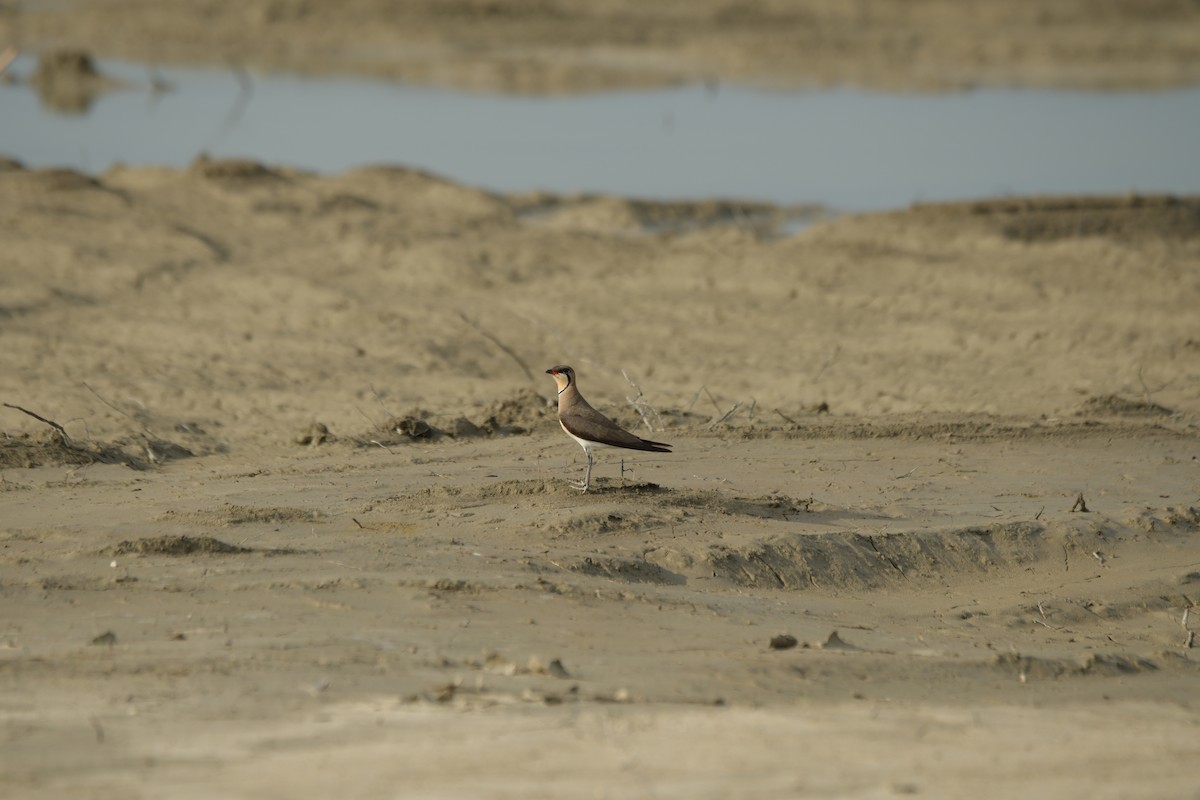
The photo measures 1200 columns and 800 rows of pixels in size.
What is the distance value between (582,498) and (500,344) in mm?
4903

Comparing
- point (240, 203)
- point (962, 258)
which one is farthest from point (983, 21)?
point (240, 203)

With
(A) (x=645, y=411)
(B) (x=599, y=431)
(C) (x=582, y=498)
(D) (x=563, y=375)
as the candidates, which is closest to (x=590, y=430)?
(B) (x=599, y=431)

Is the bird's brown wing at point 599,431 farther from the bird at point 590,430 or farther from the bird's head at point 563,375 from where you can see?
the bird's head at point 563,375

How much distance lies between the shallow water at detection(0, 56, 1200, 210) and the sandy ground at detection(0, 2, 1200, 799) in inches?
156

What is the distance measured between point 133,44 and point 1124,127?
21.4m

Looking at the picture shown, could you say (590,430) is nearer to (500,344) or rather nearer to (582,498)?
(582,498)

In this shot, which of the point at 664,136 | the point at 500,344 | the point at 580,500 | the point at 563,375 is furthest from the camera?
Answer: the point at 664,136

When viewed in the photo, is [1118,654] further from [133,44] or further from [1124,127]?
[133,44]

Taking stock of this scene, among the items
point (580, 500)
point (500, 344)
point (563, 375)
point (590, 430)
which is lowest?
point (580, 500)

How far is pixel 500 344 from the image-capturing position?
12859 mm

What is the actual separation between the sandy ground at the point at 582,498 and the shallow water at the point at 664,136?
13.0 feet

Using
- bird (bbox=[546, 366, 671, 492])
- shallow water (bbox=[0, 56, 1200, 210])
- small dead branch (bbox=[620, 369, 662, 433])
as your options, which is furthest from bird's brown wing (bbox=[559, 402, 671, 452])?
shallow water (bbox=[0, 56, 1200, 210])

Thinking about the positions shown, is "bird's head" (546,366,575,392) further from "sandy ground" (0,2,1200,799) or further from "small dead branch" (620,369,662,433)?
"small dead branch" (620,369,662,433)

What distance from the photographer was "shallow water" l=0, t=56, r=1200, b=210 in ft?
70.8
